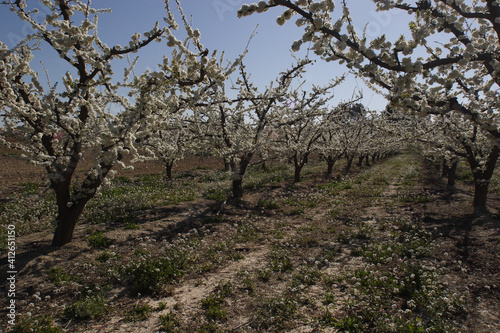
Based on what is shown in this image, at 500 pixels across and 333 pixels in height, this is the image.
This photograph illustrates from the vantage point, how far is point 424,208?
1273 centimetres

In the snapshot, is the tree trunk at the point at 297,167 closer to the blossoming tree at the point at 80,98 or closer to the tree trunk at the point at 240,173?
the tree trunk at the point at 240,173

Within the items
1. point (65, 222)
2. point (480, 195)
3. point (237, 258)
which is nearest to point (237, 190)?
point (237, 258)

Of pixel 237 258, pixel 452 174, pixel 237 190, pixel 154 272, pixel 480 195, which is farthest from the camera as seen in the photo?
pixel 452 174

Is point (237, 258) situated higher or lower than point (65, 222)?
lower

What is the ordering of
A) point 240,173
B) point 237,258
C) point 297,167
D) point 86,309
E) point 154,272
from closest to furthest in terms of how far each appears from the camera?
point 86,309
point 154,272
point 237,258
point 240,173
point 297,167

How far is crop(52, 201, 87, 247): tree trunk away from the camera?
7652 mm

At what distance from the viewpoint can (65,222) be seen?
765 centimetres

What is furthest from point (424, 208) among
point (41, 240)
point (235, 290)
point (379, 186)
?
point (41, 240)

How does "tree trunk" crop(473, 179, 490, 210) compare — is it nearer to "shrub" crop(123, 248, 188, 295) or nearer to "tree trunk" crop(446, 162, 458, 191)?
"tree trunk" crop(446, 162, 458, 191)

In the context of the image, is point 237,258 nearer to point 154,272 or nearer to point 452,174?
point 154,272

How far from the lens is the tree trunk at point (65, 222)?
7.65 meters

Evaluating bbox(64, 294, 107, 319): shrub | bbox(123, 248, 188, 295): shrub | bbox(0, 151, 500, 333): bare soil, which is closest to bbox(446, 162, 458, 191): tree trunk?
bbox(0, 151, 500, 333): bare soil

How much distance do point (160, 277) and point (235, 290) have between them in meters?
1.66

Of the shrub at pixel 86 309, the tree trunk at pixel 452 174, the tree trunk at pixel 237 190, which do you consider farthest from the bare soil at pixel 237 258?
the tree trunk at pixel 452 174
